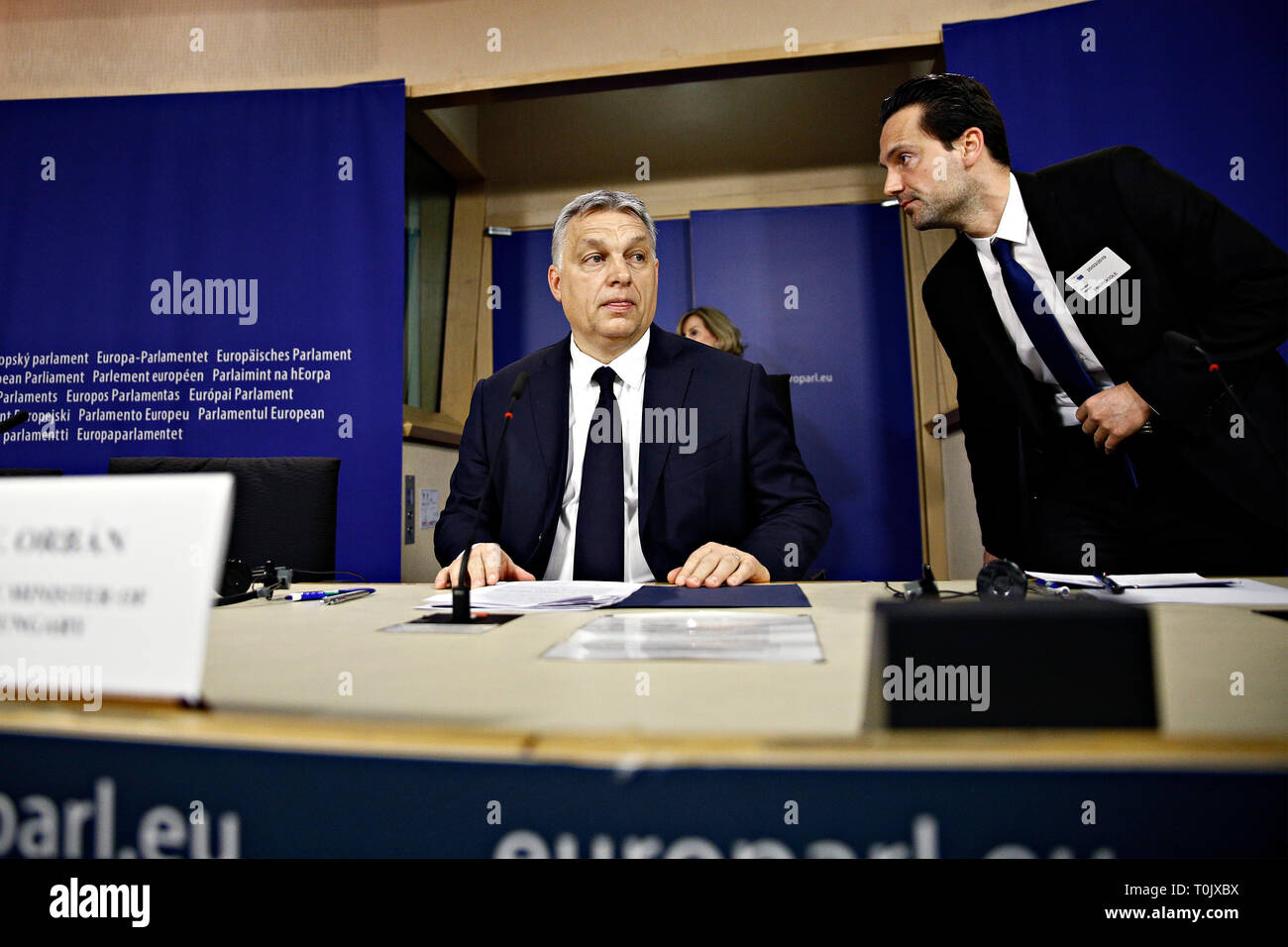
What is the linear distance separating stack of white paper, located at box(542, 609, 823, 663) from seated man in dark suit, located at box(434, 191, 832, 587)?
0.61 m

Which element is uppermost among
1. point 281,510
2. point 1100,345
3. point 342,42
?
point 342,42

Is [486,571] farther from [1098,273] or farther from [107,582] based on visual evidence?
[1098,273]

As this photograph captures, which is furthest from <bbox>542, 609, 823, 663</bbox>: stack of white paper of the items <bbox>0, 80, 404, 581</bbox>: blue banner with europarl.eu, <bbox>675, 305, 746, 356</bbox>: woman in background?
<bbox>675, 305, 746, 356</bbox>: woman in background

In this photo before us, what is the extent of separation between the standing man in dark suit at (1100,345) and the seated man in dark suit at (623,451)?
1.90 ft

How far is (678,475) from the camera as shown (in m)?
1.61

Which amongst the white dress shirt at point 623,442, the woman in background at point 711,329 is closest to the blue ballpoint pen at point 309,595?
the white dress shirt at point 623,442

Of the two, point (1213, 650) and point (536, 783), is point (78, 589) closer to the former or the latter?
point (536, 783)

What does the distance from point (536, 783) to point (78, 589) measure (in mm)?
393

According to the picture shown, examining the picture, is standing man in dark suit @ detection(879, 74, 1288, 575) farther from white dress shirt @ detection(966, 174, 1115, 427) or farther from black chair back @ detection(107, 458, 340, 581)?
black chair back @ detection(107, 458, 340, 581)

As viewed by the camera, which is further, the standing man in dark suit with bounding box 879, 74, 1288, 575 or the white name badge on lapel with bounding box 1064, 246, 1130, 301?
the white name badge on lapel with bounding box 1064, 246, 1130, 301

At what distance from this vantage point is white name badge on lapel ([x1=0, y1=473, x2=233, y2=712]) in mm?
514

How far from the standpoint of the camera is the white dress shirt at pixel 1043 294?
165 centimetres

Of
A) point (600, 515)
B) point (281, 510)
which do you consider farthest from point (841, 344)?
point (281, 510)

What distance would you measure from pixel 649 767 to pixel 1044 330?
170 centimetres
